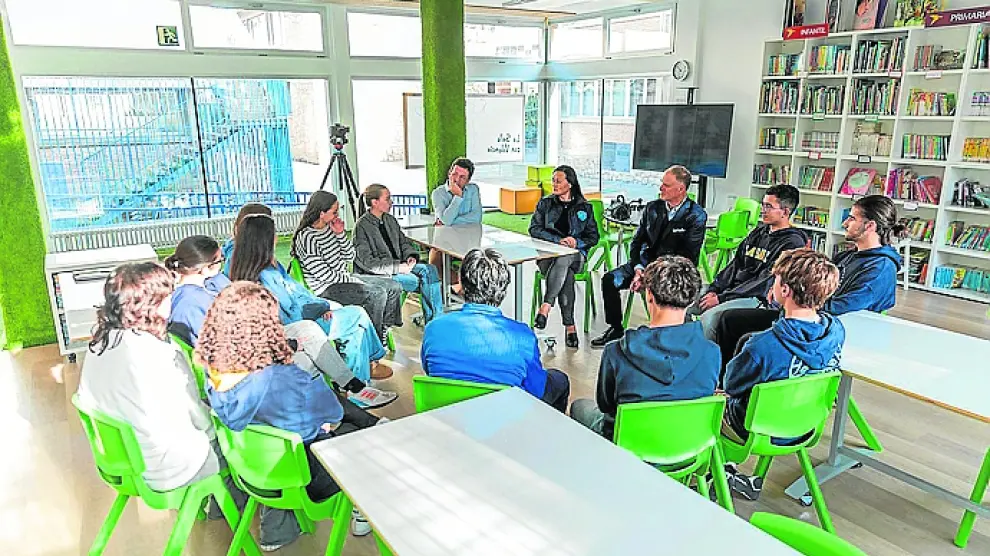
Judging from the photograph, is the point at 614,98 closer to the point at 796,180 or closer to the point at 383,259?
the point at 796,180

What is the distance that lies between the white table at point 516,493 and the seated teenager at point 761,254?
2.12 metres

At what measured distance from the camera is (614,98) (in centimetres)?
948

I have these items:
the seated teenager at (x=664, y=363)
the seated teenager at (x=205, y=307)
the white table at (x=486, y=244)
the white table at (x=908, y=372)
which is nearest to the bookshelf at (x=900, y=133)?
the white table at (x=908, y=372)

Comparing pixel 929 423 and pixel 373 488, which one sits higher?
pixel 373 488

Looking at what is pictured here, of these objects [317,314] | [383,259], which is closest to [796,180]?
[383,259]

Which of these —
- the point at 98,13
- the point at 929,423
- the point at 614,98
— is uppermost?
the point at 98,13

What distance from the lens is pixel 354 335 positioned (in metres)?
3.72

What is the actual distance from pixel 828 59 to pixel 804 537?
6.52 m

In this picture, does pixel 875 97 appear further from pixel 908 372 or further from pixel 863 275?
pixel 908 372

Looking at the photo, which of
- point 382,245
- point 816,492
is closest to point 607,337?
point 382,245

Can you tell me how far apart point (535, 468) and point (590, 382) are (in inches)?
96.6

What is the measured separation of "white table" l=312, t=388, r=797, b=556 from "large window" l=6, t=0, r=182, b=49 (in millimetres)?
6442

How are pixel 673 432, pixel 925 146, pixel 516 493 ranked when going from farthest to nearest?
pixel 925 146
pixel 673 432
pixel 516 493

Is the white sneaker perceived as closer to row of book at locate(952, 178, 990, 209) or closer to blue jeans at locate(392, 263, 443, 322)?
blue jeans at locate(392, 263, 443, 322)
